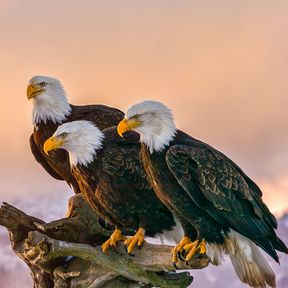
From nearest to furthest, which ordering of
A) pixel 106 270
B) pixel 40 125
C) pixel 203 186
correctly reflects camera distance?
pixel 203 186 < pixel 106 270 < pixel 40 125

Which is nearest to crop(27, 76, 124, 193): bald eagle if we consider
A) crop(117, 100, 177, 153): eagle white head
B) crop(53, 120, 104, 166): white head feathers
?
crop(53, 120, 104, 166): white head feathers

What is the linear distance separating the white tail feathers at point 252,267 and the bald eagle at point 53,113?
2701 mm

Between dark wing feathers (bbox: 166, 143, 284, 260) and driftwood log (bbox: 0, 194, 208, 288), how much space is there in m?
0.82

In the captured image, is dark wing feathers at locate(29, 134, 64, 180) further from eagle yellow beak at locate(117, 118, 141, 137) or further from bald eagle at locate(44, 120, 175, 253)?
eagle yellow beak at locate(117, 118, 141, 137)

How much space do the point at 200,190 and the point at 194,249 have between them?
62cm

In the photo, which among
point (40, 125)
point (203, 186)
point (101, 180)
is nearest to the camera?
point (203, 186)

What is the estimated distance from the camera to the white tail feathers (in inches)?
412

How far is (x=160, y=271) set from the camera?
36.6 ft

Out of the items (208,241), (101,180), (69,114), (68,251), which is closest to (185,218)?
(208,241)

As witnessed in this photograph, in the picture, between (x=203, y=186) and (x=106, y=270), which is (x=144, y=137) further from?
(x=106, y=270)

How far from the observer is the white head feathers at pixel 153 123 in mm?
10062

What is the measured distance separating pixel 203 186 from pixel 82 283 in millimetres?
2549

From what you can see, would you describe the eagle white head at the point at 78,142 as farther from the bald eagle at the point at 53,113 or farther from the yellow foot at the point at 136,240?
the bald eagle at the point at 53,113

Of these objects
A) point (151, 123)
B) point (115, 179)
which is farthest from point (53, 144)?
point (151, 123)
